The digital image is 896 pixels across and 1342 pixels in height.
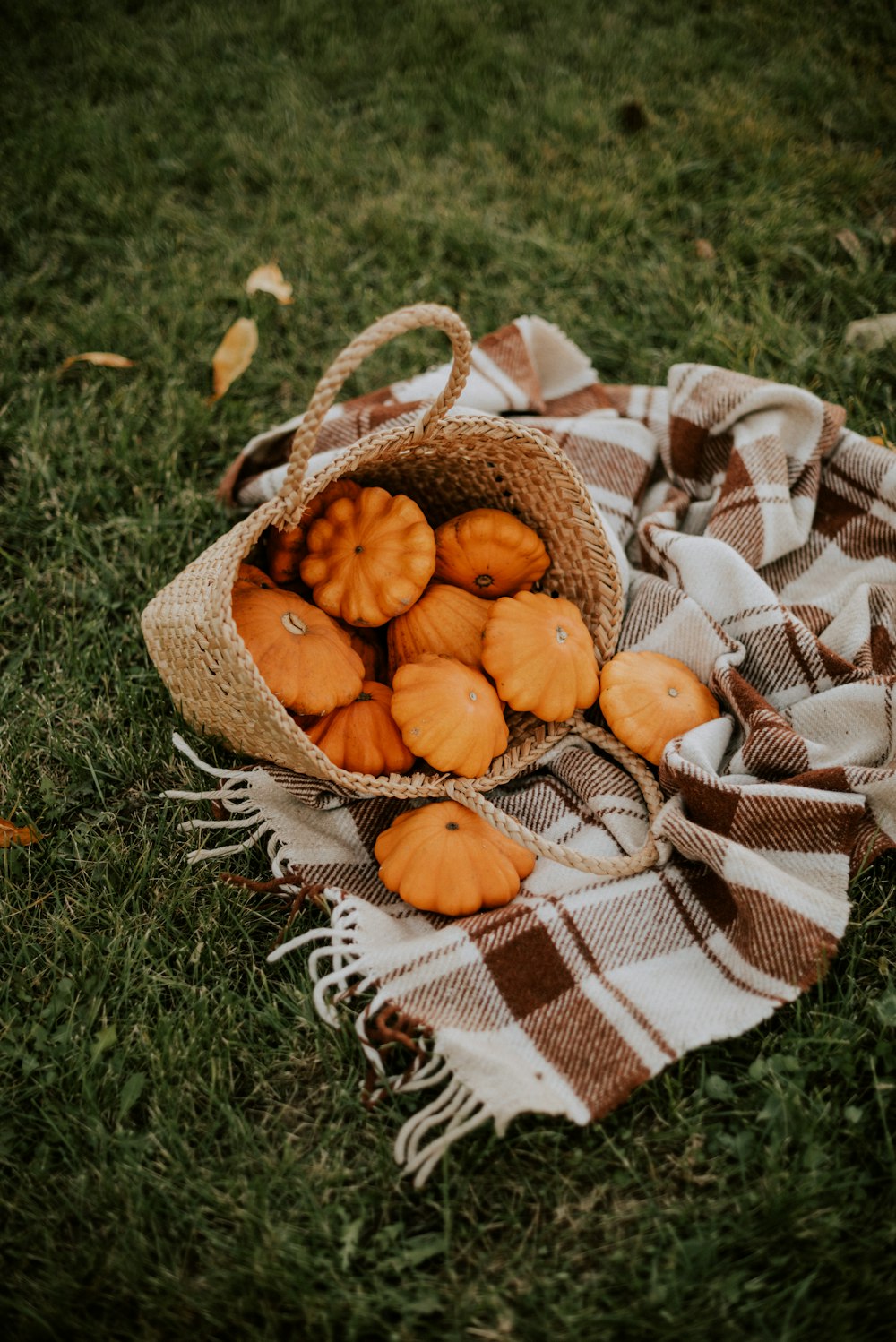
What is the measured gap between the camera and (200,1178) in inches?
57.2

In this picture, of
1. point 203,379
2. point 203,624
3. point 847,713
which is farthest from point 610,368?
point 203,624

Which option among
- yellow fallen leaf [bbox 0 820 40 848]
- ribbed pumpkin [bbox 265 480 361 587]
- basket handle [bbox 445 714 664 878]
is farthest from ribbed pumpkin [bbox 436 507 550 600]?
yellow fallen leaf [bbox 0 820 40 848]

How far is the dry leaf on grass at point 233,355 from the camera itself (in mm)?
2766

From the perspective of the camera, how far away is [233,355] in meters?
2.81

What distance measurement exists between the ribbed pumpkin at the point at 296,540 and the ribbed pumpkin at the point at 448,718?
1.21 ft

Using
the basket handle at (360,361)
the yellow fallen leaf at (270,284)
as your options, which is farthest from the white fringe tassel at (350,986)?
the yellow fallen leaf at (270,284)

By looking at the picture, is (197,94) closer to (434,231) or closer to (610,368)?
(434,231)

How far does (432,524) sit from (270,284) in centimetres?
124

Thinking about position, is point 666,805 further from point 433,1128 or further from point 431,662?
point 433,1128

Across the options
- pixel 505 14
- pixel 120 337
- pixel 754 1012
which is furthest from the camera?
pixel 505 14

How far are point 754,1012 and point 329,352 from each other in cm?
225

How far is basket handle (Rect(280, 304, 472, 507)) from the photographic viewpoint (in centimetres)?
158

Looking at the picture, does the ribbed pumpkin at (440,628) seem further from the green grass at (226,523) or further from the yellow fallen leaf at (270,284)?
the yellow fallen leaf at (270,284)

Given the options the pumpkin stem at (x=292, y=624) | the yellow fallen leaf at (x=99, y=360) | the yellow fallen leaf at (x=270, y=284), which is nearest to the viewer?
the pumpkin stem at (x=292, y=624)
